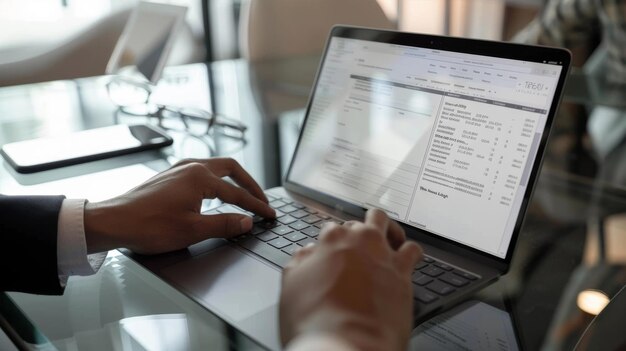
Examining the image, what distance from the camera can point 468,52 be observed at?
30.4 inches

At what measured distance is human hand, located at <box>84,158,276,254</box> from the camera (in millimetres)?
707

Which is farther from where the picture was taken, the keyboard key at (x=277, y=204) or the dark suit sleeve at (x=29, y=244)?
the keyboard key at (x=277, y=204)

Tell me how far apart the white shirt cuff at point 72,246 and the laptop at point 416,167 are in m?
0.08

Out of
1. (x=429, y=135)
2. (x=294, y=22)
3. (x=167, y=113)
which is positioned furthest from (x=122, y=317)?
(x=294, y=22)

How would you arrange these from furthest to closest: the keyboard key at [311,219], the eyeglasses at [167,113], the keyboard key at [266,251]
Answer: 1. the eyeglasses at [167,113]
2. the keyboard key at [311,219]
3. the keyboard key at [266,251]

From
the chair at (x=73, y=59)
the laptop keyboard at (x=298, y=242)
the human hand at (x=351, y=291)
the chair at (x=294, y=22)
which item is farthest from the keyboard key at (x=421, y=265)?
the chair at (x=73, y=59)

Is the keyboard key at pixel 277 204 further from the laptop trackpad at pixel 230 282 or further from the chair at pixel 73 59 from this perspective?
the chair at pixel 73 59

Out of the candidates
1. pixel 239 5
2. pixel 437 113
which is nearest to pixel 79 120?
pixel 437 113

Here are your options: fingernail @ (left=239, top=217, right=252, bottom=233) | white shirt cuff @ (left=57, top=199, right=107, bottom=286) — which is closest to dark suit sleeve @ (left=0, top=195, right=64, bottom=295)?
white shirt cuff @ (left=57, top=199, right=107, bottom=286)

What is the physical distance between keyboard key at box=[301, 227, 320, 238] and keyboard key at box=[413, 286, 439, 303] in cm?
18

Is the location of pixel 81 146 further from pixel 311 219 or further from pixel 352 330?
pixel 352 330

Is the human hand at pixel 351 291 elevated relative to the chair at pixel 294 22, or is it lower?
lower

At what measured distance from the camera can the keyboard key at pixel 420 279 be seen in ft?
2.06

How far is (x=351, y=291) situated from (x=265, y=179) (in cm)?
55
